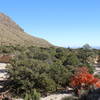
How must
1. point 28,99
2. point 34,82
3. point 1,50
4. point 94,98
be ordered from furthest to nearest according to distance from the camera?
point 1,50
point 34,82
point 28,99
point 94,98

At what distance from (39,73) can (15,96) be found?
12.5 ft

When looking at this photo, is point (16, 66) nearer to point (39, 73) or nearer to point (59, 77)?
point (39, 73)

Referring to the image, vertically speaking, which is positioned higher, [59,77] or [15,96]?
[59,77]

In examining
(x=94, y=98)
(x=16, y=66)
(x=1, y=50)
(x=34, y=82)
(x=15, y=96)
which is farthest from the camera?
(x=1, y=50)

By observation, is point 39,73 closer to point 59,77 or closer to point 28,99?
point 59,77

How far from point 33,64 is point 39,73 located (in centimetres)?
133

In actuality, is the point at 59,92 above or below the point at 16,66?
below

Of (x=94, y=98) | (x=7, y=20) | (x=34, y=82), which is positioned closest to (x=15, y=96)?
(x=34, y=82)

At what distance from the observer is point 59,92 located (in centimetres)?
2089

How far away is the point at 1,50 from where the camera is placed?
2301 inches

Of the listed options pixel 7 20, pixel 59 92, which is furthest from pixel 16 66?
pixel 7 20

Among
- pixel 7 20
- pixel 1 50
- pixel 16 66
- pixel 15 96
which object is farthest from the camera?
pixel 7 20

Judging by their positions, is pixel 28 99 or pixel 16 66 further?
pixel 16 66

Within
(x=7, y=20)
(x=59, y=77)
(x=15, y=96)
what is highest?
(x=7, y=20)
